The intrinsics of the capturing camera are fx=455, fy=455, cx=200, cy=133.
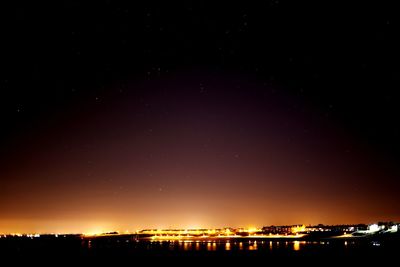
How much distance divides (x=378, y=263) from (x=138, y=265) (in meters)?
29.2

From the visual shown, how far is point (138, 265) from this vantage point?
59.0 metres

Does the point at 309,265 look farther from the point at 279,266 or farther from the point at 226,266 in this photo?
the point at 226,266

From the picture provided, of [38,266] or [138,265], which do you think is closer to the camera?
[138,265]

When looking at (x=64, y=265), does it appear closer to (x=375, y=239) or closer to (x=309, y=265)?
(x=309, y=265)

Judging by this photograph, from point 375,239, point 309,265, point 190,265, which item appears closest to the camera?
point 309,265

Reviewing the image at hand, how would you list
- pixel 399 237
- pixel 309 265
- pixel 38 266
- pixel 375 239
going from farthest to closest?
1. pixel 375 239
2. pixel 399 237
3. pixel 38 266
4. pixel 309 265

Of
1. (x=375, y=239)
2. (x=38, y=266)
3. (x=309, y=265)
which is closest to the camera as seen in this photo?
(x=309, y=265)

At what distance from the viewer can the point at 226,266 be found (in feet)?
172

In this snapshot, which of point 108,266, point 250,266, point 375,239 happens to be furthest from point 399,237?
point 108,266

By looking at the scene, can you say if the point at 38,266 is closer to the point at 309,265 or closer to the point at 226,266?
the point at 226,266

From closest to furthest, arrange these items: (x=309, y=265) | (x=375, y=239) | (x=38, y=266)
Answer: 1. (x=309, y=265)
2. (x=38, y=266)
3. (x=375, y=239)

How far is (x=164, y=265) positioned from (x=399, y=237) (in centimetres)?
6842

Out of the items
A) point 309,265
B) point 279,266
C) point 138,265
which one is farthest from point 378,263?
point 138,265

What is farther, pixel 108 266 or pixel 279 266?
pixel 108 266
